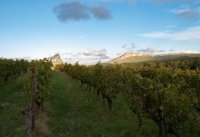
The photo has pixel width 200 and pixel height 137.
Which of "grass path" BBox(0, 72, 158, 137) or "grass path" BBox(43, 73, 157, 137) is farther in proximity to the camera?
"grass path" BBox(43, 73, 157, 137)

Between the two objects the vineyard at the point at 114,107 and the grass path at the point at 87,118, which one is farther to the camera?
the grass path at the point at 87,118

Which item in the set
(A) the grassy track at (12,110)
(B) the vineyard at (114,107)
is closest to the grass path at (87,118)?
(B) the vineyard at (114,107)

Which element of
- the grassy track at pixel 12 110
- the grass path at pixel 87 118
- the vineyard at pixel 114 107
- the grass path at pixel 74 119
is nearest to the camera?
the vineyard at pixel 114 107

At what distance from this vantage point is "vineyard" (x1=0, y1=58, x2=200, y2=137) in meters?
26.2

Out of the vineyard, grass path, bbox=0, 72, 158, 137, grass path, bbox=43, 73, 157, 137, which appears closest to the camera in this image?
the vineyard

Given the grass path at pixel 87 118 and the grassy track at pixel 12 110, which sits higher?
the grassy track at pixel 12 110

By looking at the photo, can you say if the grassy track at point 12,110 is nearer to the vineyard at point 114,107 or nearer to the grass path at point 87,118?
the vineyard at point 114,107

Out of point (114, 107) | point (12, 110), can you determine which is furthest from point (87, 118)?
point (12, 110)

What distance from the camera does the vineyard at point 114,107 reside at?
26172mm

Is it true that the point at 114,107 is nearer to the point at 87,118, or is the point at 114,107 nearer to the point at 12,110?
the point at 87,118

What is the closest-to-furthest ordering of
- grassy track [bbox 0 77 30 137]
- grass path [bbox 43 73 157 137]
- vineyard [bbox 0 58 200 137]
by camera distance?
1. vineyard [bbox 0 58 200 137]
2. grassy track [bbox 0 77 30 137]
3. grass path [bbox 43 73 157 137]

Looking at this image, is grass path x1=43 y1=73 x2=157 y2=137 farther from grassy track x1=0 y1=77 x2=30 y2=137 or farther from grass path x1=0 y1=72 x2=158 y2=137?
grassy track x1=0 y1=77 x2=30 y2=137

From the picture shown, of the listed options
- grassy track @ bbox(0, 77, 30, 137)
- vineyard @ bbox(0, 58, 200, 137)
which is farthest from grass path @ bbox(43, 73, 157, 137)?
grassy track @ bbox(0, 77, 30, 137)

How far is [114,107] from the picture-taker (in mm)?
46594
